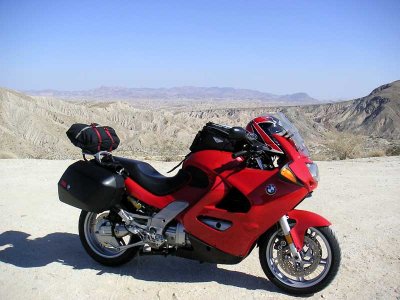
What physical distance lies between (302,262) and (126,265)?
1915 mm

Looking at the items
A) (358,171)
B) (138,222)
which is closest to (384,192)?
(358,171)

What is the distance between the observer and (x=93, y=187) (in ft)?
13.9

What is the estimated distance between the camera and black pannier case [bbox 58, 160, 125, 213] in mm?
4199

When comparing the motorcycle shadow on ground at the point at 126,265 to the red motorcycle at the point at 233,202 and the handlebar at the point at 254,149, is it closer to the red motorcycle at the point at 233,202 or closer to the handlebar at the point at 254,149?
the red motorcycle at the point at 233,202

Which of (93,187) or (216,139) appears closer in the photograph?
(216,139)

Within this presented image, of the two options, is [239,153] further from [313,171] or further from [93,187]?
[93,187]

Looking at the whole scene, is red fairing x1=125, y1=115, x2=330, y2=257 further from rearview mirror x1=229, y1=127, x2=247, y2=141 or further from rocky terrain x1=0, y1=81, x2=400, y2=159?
rocky terrain x1=0, y1=81, x2=400, y2=159

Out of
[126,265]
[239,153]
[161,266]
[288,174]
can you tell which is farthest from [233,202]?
[126,265]

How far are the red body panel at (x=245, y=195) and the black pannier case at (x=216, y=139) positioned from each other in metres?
0.05

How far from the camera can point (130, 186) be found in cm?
429

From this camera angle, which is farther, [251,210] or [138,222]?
[138,222]

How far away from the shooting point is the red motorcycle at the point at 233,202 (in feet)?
12.1

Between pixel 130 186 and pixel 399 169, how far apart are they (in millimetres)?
7773

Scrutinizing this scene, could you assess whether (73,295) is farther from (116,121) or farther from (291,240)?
(116,121)
